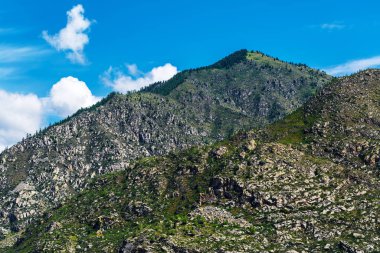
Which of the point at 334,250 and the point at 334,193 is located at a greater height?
the point at 334,193

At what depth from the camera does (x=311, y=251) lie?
543 feet

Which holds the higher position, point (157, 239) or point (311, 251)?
point (157, 239)

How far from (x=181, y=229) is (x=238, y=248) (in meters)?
27.4

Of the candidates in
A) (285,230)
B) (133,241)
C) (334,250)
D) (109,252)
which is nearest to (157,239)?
(133,241)

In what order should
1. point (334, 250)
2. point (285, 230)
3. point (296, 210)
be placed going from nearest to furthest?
point (334, 250)
point (285, 230)
point (296, 210)

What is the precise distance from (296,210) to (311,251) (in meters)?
29.5

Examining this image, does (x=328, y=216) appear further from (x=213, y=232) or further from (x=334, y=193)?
(x=213, y=232)

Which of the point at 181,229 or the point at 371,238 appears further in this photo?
the point at 181,229

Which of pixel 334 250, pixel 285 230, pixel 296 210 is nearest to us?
pixel 334 250

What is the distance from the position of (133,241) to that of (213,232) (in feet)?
99.3

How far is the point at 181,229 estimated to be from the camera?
191375mm

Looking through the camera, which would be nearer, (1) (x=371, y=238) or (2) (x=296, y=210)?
(1) (x=371, y=238)

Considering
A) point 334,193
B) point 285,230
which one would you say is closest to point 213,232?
point 285,230

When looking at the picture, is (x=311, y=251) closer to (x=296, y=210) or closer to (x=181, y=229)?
(x=296, y=210)
